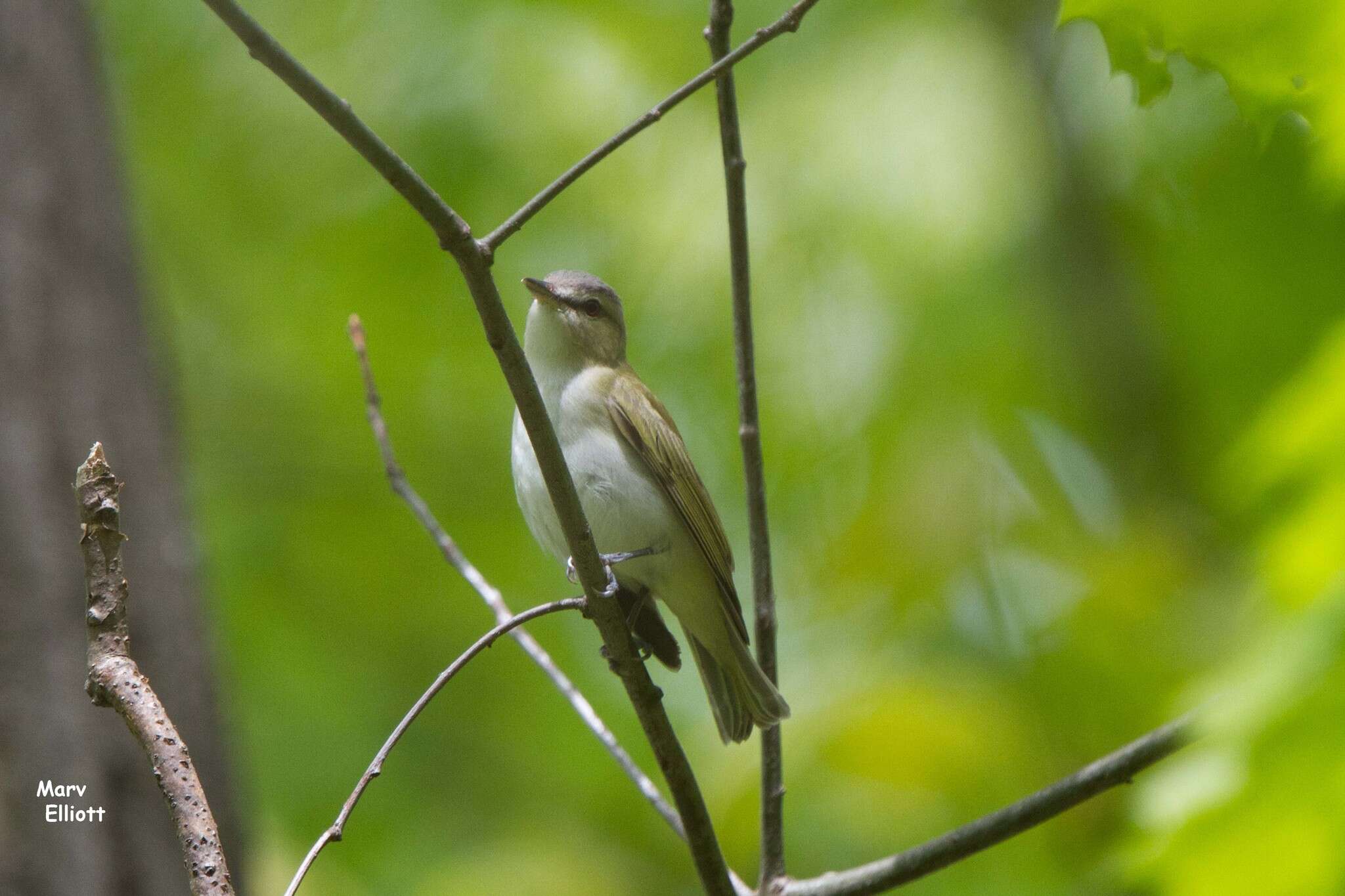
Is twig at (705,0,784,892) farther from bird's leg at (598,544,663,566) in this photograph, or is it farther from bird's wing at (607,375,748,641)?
bird's wing at (607,375,748,641)

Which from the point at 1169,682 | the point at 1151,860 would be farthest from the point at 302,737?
the point at 1151,860

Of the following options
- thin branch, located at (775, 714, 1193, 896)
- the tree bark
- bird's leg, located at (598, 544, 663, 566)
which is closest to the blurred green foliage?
the tree bark

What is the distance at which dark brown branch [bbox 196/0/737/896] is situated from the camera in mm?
1939

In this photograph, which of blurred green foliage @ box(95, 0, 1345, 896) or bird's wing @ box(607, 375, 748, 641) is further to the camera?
blurred green foliage @ box(95, 0, 1345, 896)

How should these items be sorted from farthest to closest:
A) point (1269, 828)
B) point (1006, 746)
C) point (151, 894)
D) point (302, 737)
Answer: point (302, 737) → point (1006, 746) → point (151, 894) → point (1269, 828)

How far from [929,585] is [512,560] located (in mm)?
2572

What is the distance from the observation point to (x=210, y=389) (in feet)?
26.3

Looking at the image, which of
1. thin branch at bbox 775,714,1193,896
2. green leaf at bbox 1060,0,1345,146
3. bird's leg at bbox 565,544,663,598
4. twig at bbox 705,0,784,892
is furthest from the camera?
bird's leg at bbox 565,544,663,598

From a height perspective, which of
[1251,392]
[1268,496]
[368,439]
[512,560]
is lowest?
[1268,496]

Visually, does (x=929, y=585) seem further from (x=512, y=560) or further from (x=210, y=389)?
(x=210, y=389)

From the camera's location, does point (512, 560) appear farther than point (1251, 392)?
Yes

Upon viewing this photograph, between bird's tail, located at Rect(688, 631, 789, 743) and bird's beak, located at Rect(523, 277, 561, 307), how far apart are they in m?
1.39

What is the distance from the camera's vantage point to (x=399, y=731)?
7.72 ft

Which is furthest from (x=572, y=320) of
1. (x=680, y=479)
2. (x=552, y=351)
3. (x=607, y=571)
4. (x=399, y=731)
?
(x=399, y=731)
